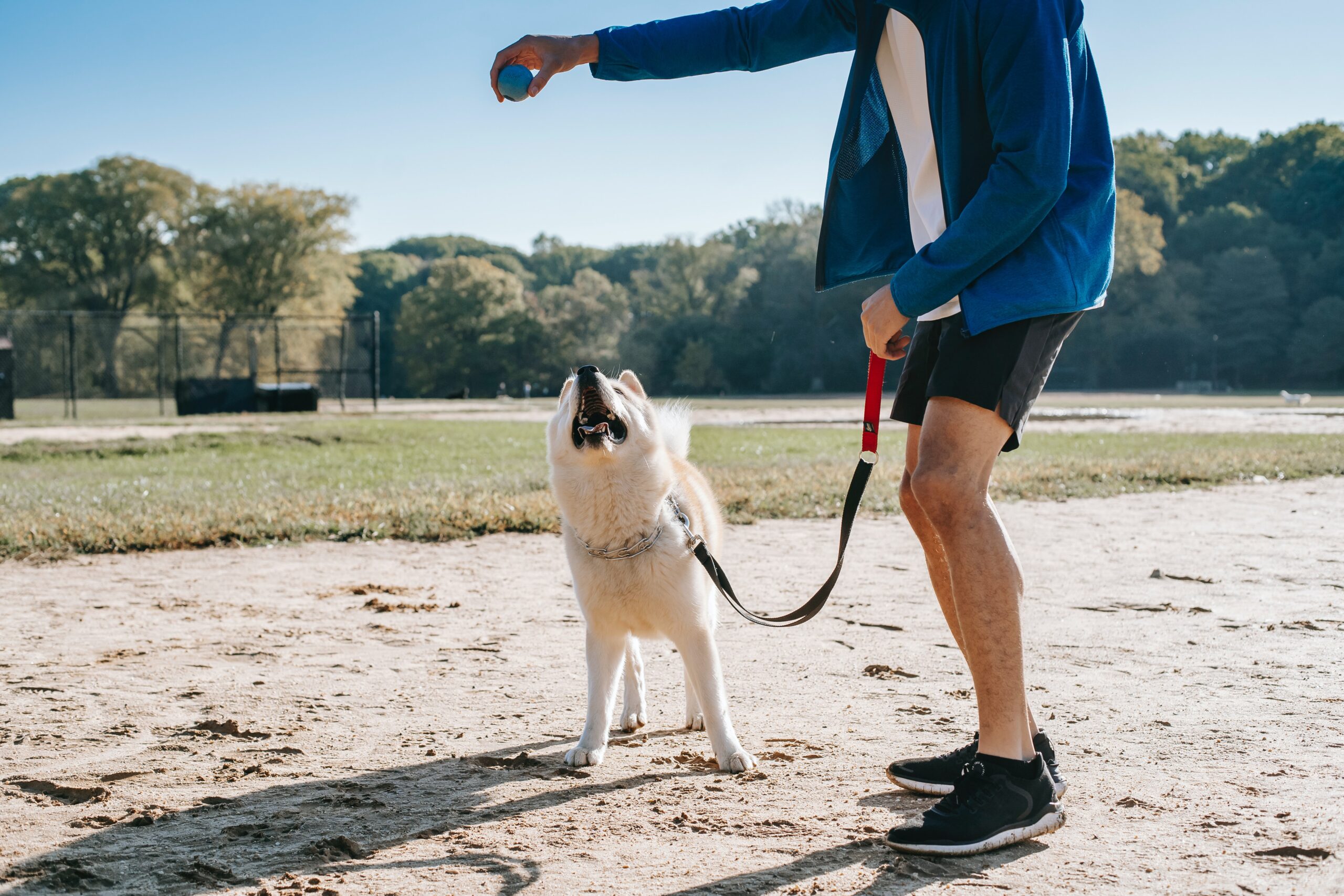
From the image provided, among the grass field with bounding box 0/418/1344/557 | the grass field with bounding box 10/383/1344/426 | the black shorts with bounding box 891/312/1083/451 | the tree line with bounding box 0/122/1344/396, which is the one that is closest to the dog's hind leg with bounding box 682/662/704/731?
the black shorts with bounding box 891/312/1083/451

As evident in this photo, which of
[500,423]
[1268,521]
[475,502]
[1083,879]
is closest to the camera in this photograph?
[1083,879]

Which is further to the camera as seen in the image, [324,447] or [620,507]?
[324,447]

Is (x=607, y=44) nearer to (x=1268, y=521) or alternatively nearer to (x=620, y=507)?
(x=620, y=507)

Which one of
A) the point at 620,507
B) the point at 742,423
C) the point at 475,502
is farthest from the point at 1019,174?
the point at 742,423

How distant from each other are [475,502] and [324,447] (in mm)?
8299

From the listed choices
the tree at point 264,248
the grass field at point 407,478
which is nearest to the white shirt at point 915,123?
the grass field at point 407,478

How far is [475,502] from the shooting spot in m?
8.94

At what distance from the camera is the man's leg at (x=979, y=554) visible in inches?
97.6

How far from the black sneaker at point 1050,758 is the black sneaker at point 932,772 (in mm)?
160

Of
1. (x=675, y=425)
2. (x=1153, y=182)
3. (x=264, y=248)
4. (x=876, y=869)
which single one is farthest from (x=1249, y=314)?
(x=876, y=869)

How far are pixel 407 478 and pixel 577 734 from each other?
8282 mm

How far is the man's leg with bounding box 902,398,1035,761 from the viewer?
2479mm

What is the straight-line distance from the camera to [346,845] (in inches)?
96.7

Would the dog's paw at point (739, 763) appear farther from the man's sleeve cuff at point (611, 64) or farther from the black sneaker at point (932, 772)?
the man's sleeve cuff at point (611, 64)
